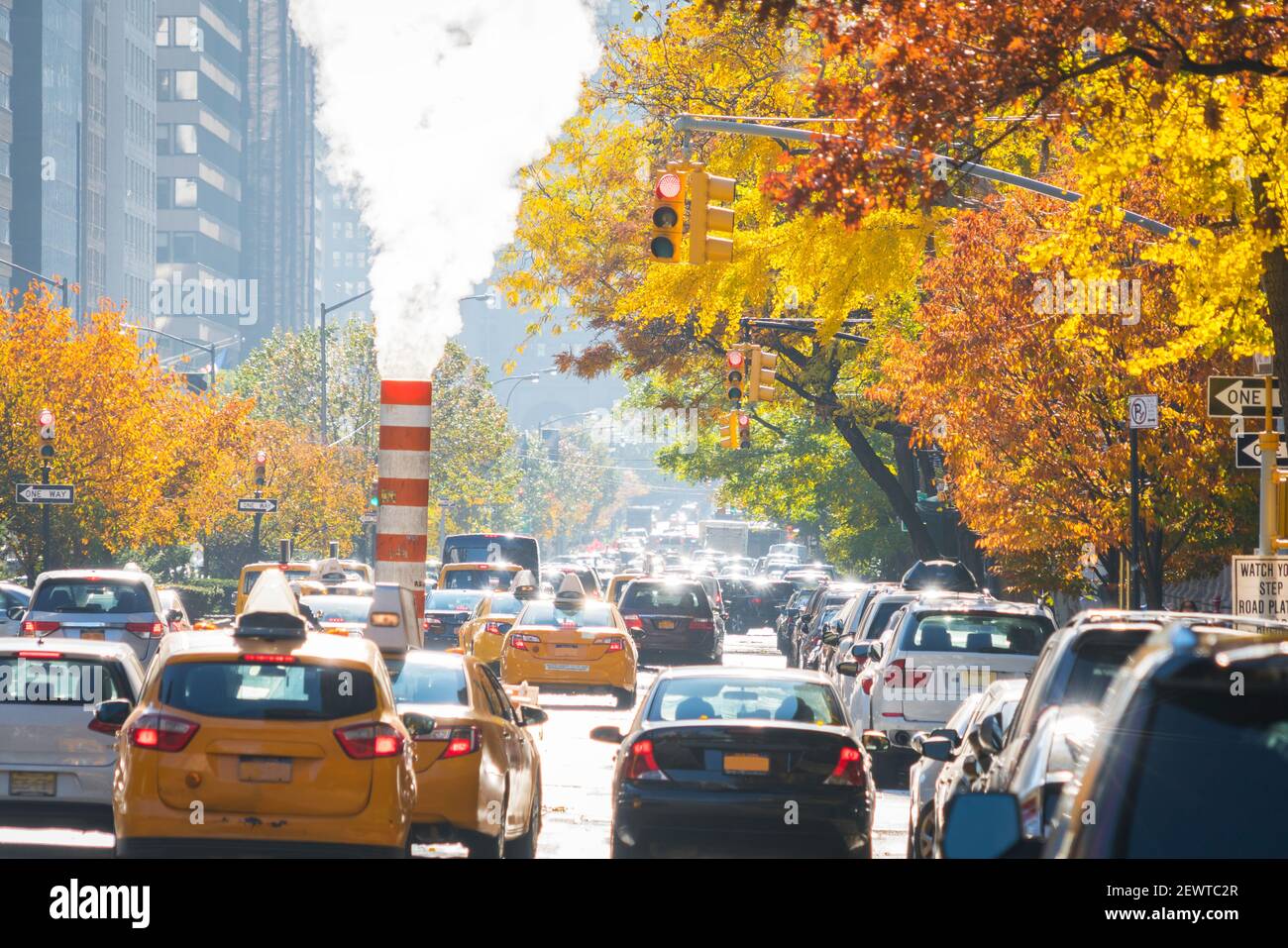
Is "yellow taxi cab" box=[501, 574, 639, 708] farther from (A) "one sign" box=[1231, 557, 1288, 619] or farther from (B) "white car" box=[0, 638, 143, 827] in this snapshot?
(B) "white car" box=[0, 638, 143, 827]

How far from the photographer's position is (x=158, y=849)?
1117 cm

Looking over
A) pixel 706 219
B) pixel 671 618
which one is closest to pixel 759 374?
pixel 671 618

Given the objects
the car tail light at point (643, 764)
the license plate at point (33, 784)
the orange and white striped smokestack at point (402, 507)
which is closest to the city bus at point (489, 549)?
the orange and white striped smokestack at point (402, 507)

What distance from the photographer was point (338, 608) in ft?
78.4

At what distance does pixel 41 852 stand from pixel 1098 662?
8040 millimetres

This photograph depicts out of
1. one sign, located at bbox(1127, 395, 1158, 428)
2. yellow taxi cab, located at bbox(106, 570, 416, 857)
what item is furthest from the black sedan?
one sign, located at bbox(1127, 395, 1158, 428)

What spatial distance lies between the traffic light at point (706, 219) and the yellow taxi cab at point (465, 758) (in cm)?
726

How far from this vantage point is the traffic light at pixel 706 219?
820 inches

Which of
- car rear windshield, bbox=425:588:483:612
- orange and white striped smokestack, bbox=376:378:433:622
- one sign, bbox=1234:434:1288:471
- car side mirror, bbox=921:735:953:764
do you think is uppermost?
one sign, bbox=1234:434:1288:471

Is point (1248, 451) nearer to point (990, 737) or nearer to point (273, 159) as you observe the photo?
point (990, 737)

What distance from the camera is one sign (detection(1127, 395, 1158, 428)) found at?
21.8m

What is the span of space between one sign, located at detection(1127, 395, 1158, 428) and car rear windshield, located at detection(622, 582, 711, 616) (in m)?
16.4

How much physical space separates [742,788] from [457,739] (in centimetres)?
190
